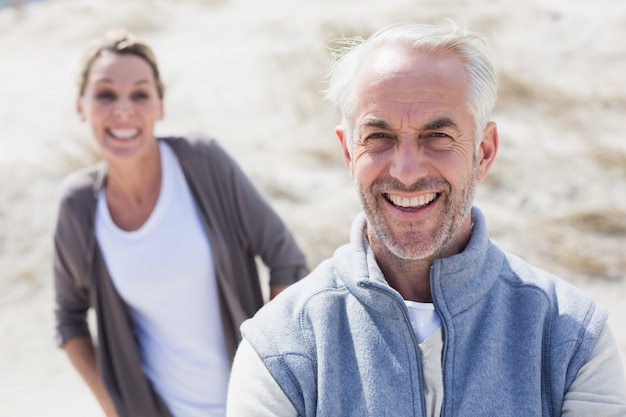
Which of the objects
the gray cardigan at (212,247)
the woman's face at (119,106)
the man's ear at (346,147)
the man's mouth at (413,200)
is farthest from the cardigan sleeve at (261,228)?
the man's mouth at (413,200)

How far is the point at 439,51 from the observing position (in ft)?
5.07

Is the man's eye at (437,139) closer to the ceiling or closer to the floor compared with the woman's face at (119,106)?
closer to the floor

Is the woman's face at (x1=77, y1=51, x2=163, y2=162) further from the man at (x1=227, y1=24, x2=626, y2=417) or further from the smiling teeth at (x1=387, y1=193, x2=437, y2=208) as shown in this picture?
the smiling teeth at (x1=387, y1=193, x2=437, y2=208)

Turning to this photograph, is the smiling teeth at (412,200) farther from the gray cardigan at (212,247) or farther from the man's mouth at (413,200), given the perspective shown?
the gray cardigan at (212,247)

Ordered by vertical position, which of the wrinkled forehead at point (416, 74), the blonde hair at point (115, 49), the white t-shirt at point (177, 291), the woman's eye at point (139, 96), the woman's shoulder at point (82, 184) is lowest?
the white t-shirt at point (177, 291)

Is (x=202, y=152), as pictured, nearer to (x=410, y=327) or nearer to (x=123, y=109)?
(x=123, y=109)

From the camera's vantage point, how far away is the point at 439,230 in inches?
62.4

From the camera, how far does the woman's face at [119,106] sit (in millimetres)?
2588

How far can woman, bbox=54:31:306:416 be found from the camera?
2.52 metres

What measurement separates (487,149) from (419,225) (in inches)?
9.5

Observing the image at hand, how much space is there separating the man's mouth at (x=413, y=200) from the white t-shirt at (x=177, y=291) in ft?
3.57

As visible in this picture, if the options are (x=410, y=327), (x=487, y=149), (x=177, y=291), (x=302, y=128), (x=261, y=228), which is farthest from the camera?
(x=302, y=128)

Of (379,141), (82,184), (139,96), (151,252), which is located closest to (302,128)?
(139,96)

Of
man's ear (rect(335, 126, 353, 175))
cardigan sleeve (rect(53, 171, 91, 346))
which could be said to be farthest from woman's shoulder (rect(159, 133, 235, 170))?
man's ear (rect(335, 126, 353, 175))
